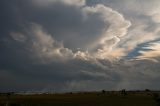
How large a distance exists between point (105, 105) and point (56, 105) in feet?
46.3

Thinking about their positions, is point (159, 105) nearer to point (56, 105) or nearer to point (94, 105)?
point (94, 105)

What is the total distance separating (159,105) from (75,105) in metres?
22.3

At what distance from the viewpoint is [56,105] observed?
91.5m

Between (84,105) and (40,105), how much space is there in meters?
11.7

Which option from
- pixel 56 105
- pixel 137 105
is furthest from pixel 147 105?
pixel 56 105

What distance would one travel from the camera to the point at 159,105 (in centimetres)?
8594

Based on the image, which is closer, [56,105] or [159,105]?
[159,105]

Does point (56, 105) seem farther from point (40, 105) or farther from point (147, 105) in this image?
point (147, 105)

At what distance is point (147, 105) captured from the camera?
88562 mm

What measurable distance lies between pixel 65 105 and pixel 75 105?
2816mm

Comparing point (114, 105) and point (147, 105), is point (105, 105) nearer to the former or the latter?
point (114, 105)

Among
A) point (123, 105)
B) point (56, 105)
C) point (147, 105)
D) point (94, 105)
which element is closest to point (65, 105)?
point (56, 105)

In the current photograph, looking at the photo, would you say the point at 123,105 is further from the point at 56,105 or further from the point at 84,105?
the point at 56,105

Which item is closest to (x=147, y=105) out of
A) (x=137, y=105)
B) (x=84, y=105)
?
(x=137, y=105)
